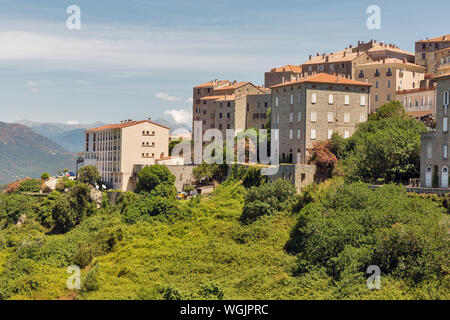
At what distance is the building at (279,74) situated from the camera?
10306cm

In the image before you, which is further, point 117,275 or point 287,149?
point 287,149

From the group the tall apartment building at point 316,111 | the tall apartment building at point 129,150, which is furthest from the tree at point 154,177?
the tall apartment building at point 316,111

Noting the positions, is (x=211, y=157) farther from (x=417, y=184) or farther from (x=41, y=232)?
(x=417, y=184)

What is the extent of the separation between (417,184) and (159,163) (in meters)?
40.1

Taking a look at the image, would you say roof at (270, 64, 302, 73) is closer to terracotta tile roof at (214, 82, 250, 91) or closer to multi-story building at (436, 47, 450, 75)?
terracotta tile roof at (214, 82, 250, 91)

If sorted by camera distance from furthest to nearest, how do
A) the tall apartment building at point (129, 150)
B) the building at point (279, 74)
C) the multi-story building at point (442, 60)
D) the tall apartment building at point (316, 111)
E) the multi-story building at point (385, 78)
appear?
the building at point (279, 74) < the multi-story building at point (442, 60) < the multi-story building at point (385, 78) < the tall apartment building at point (129, 150) < the tall apartment building at point (316, 111)

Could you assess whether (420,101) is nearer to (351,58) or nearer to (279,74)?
(351,58)

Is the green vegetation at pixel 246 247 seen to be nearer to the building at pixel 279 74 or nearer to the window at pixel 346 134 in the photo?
the window at pixel 346 134

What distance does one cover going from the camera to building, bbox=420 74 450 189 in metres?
49.3

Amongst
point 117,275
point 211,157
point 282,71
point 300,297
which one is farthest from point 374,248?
point 282,71

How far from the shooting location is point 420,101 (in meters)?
80.8

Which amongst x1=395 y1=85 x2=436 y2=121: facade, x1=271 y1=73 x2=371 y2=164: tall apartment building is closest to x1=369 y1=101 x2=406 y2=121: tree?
x1=271 y1=73 x2=371 y2=164: tall apartment building

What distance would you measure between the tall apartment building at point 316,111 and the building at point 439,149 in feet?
59.0

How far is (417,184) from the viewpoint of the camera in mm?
51938
